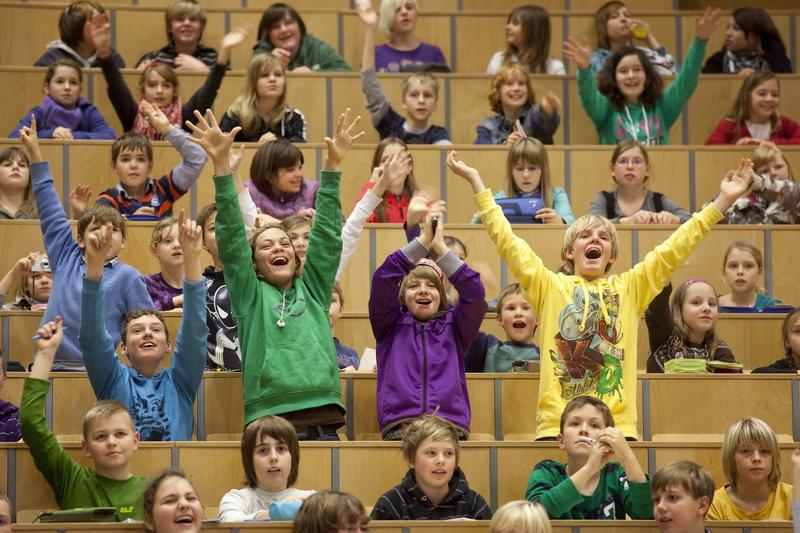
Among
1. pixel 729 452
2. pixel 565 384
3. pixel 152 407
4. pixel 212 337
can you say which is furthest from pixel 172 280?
pixel 729 452

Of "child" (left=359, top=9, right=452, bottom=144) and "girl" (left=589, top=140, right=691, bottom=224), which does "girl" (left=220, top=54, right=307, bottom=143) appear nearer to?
"child" (left=359, top=9, right=452, bottom=144)

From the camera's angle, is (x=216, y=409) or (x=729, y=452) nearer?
(x=729, y=452)

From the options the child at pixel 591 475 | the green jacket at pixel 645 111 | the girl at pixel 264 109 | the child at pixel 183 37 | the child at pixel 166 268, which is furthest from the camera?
the child at pixel 183 37

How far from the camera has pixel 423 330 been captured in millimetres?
5109

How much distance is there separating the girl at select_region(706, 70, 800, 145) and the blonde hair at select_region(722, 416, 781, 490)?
2807mm

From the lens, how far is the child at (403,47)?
7.70 meters

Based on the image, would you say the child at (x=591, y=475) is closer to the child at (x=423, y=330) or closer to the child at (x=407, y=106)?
the child at (x=423, y=330)

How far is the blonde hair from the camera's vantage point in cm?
455

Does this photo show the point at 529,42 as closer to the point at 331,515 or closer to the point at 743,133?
the point at 743,133

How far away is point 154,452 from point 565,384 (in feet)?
4.24

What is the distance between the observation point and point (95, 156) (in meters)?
6.55

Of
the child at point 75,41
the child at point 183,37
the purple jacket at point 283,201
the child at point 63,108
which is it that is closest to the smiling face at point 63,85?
the child at point 63,108

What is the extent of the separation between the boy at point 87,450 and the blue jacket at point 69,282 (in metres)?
0.77

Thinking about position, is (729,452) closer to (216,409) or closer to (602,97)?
(216,409)
